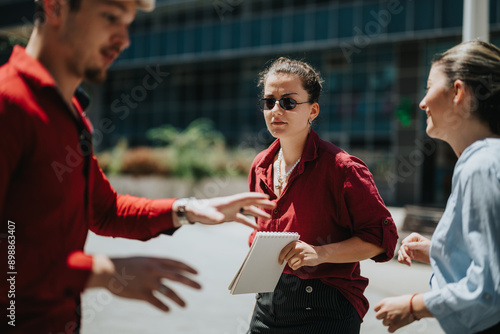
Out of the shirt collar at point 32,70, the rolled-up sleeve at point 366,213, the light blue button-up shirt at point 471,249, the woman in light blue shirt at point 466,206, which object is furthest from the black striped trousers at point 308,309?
the shirt collar at point 32,70

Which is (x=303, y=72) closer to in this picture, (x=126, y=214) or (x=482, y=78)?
(x=482, y=78)

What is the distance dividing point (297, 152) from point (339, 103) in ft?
83.1

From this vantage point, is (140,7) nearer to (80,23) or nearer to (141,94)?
(80,23)

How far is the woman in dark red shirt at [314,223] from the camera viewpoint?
7.45ft

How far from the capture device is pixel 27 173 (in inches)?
55.3

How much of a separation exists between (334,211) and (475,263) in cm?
81

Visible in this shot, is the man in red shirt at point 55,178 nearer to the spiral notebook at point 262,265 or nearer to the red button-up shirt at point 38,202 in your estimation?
the red button-up shirt at point 38,202

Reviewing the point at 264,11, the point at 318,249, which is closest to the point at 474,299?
the point at 318,249

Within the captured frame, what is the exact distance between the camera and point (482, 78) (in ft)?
5.98

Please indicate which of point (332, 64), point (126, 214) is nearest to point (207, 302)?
point (126, 214)

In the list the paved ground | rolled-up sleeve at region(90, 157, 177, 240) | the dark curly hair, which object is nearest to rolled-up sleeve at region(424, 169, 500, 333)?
rolled-up sleeve at region(90, 157, 177, 240)

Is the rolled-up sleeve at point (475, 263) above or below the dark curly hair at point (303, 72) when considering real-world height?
below

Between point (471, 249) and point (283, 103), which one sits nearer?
point (471, 249)

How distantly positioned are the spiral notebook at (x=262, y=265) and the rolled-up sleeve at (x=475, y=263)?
24.3 inches
